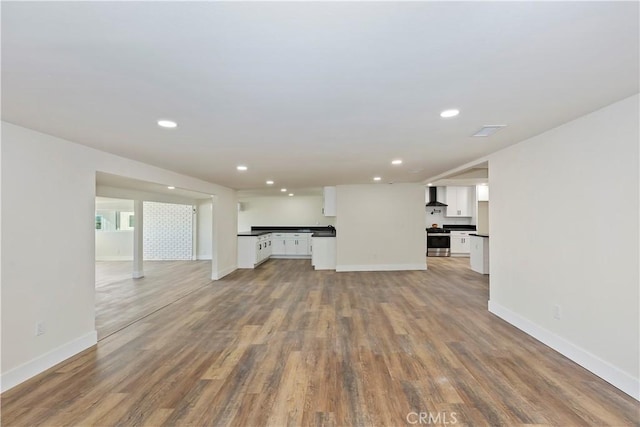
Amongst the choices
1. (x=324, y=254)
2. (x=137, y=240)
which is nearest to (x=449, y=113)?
(x=324, y=254)

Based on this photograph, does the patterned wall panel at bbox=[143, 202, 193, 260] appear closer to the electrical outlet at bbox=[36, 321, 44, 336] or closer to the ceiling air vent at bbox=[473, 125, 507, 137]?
the electrical outlet at bbox=[36, 321, 44, 336]

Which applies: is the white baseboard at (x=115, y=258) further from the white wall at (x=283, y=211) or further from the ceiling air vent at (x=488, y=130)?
the ceiling air vent at (x=488, y=130)

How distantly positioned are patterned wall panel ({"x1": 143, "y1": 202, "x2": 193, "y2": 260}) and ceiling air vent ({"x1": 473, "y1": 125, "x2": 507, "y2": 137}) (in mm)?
9107

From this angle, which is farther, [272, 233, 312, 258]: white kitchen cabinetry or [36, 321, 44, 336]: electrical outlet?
[272, 233, 312, 258]: white kitchen cabinetry

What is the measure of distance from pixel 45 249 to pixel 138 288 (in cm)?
345

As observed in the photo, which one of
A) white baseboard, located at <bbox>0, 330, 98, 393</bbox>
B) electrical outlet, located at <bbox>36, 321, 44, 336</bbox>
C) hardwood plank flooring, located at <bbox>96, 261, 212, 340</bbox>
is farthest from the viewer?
hardwood plank flooring, located at <bbox>96, 261, 212, 340</bbox>

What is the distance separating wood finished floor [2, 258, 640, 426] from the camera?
1.99 meters

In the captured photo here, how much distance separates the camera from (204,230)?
9.77 metres

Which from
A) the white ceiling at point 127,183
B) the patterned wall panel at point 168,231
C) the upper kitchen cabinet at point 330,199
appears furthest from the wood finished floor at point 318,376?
the patterned wall panel at point 168,231

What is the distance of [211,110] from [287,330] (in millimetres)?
2663

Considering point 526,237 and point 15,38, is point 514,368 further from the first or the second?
point 15,38

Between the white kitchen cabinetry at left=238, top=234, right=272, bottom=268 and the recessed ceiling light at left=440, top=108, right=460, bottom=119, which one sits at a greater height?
the recessed ceiling light at left=440, top=108, right=460, bottom=119

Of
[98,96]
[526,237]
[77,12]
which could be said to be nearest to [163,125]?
[98,96]

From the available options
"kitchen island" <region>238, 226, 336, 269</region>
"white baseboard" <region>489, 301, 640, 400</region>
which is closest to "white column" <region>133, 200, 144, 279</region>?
"kitchen island" <region>238, 226, 336, 269</region>
